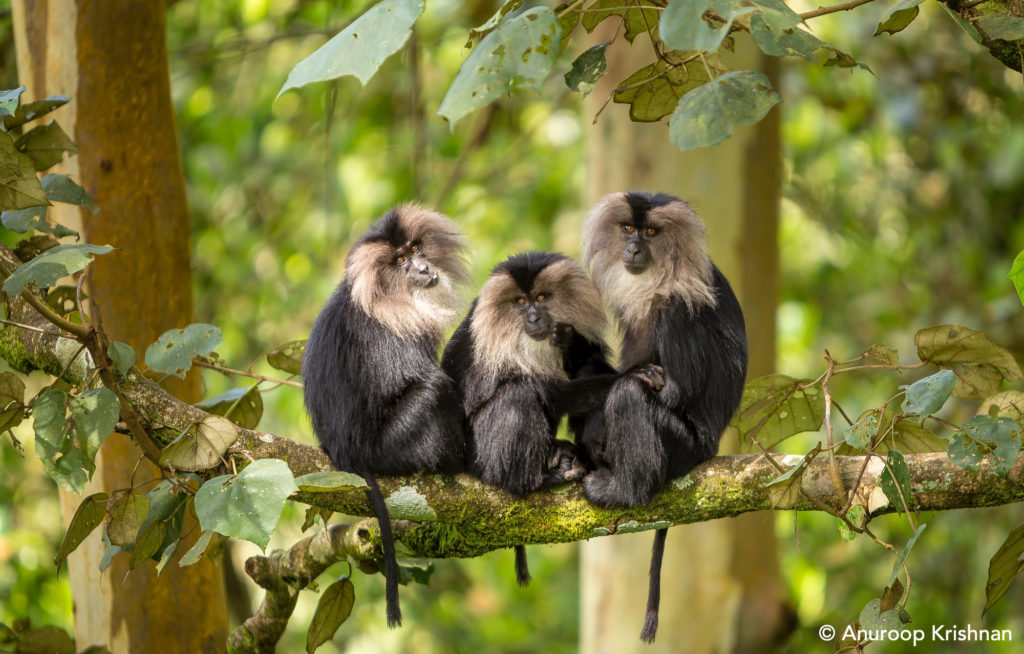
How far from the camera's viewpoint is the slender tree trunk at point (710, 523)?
4.57 meters

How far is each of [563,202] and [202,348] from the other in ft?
18.6

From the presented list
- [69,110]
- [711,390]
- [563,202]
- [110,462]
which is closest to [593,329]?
[711,390]

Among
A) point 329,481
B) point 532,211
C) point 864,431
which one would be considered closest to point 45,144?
point 329,481

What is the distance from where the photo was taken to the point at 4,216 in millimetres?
2484

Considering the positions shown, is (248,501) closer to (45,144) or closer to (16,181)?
(16,181)

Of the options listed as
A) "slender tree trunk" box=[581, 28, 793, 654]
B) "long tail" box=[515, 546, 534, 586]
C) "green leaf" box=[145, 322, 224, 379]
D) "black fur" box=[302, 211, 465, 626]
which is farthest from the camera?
"slender tree trunk" box=[581, 28, 793, 654]

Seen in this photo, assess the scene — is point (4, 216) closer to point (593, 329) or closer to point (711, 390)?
point (593, 329)

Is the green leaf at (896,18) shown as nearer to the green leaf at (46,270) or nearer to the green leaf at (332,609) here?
the green leaf at (46,270)

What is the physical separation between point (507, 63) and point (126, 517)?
58.7 inches

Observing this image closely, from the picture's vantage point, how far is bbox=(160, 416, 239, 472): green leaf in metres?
2.12

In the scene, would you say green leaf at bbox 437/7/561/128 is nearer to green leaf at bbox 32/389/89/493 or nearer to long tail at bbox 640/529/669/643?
green leaf at bbox 32/389/89/493

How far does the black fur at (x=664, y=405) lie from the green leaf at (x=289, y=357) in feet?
3.28

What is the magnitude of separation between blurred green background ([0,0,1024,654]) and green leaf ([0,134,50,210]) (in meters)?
2.65

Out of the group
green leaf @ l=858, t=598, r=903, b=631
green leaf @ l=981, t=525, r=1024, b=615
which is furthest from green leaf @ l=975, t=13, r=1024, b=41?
green leaf @ l=858, t=598, r=903, b=631
